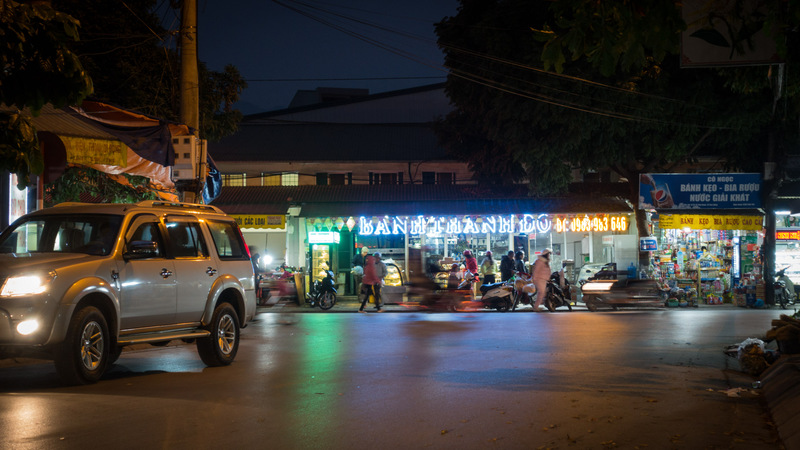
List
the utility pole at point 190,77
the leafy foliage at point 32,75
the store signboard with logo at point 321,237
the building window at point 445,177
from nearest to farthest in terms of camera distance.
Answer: the leafy foliage at point 32,75
the utility pole at point 190,77
the store signboard with logo at point 321,237
the building window at point 445,177

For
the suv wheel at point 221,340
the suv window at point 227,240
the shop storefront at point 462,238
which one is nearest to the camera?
the suv wheel at point 221,340

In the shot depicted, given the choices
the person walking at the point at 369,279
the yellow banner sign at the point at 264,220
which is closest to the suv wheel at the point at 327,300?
the person walking at the point at 369,279

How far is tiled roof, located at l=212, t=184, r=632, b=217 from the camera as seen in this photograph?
28.1 meters

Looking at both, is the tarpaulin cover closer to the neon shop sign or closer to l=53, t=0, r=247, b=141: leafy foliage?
l=53, t=0, r=247, b=141: leafy foliage

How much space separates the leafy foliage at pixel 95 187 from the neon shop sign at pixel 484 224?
Answer: 9.76 meters

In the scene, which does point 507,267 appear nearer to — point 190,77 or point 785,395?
point 190,77

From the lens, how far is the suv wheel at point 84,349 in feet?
28.4

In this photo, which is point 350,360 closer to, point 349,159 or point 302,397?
point 302,397

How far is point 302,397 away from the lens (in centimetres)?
Answer: 852

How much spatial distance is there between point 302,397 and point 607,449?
3.55m

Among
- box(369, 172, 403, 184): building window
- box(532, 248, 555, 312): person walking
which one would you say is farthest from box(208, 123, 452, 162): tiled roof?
box(532, 248, 555, 312): person walking

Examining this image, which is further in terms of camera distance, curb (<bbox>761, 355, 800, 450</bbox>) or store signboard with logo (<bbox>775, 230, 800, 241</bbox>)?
store signboard with logo (<bbox>775, 230, 800, 241</bbox>)

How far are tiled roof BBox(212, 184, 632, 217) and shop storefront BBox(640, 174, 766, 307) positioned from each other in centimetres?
186

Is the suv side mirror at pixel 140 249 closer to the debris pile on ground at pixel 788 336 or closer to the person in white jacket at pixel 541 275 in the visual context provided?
the debris pile on ground at pixel 788 336
